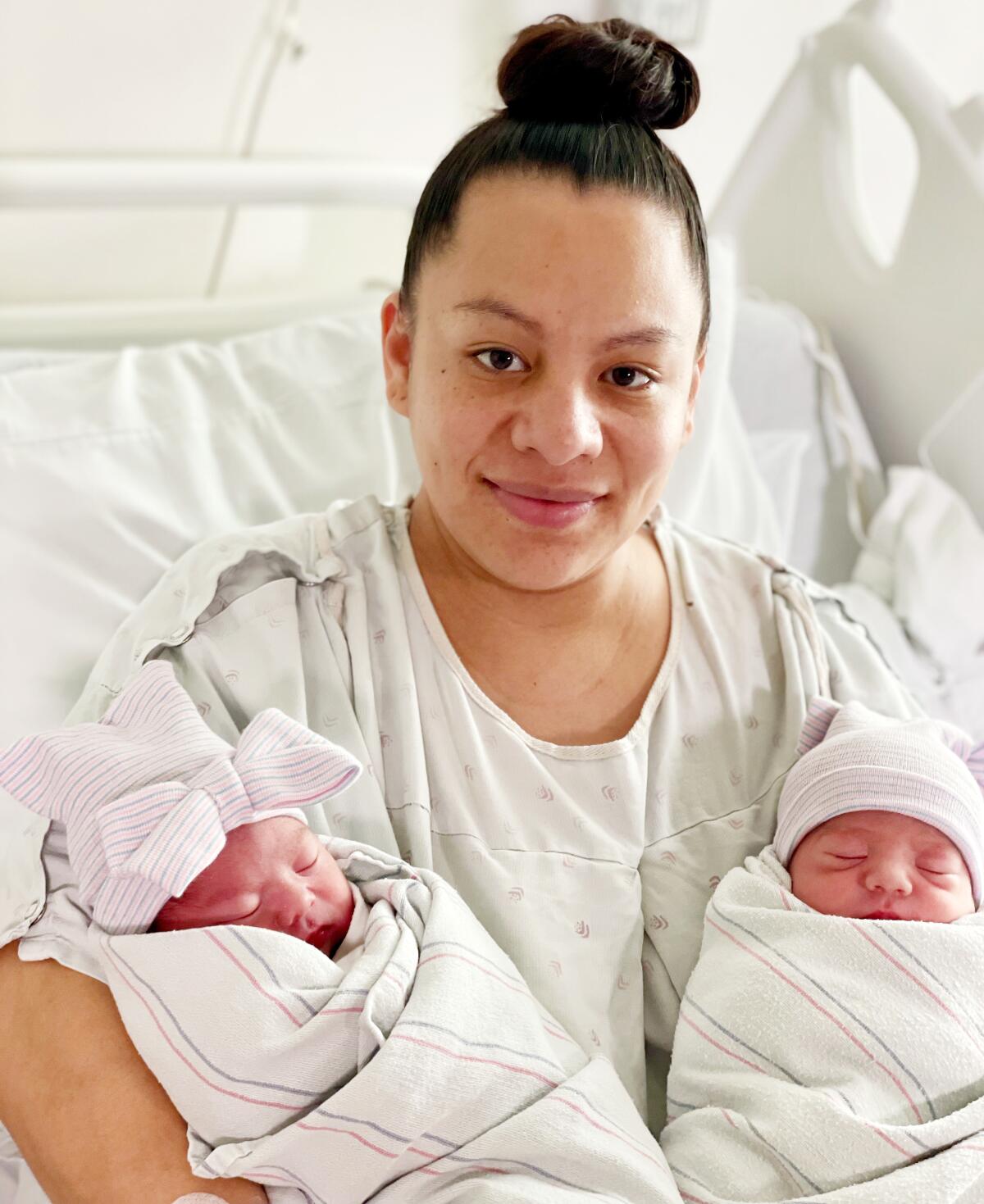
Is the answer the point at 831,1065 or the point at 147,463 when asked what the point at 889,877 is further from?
the point at 147,463

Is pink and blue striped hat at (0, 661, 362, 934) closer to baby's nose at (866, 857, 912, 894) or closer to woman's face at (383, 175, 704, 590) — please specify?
A: woman's face at (383, 175, 704, 590)

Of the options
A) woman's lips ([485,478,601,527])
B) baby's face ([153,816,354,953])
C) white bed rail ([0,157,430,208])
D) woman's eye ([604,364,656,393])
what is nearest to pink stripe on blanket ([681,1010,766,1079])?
baby's face ([153,816,354,953])

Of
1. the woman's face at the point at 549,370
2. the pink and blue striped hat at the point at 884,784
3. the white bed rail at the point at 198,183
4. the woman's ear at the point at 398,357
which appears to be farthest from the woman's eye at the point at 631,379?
the white bed rail at the point at 198,183

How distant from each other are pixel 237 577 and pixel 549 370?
15.5 inches

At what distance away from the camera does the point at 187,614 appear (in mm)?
1278

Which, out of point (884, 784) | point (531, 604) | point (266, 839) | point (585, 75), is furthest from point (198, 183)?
point (884, 784)

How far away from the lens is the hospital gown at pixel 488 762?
1261 mm

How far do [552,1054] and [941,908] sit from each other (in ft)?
1.37

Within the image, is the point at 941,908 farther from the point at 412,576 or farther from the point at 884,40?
the point at 884,40

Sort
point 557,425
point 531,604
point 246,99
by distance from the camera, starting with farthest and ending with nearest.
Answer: point 246,99 < point 531,604 < point 557,425

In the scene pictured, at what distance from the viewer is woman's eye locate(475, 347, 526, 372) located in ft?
4.14

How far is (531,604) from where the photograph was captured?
143cm

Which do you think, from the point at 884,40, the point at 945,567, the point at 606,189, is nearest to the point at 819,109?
the point at 884,40

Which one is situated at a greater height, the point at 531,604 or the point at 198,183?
the point at 198,183
